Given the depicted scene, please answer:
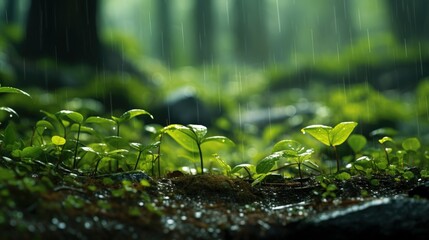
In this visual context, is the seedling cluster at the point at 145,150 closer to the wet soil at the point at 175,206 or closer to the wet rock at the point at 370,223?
the wet soil at the point at 175,206

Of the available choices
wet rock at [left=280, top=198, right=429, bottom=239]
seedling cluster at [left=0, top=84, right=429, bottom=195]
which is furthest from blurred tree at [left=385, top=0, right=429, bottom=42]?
wet rock at [left=280, top=198, right=429, bottom=239]

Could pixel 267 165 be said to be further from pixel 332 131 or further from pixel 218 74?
pixel 218 74

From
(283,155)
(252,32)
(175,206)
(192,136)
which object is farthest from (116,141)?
(252,32)

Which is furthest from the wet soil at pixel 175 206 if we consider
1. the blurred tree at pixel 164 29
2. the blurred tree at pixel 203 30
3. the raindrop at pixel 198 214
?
the blurred tree at pixel 164 29

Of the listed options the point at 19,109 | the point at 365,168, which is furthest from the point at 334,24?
the point at 365,168

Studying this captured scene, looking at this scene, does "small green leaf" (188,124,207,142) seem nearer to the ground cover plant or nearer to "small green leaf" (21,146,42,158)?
the ground cover plant
